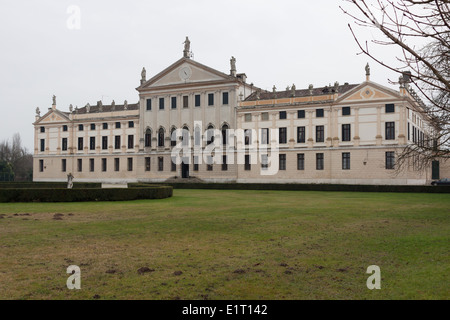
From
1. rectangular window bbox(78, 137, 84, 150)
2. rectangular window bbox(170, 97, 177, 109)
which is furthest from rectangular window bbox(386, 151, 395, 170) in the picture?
rectangular window bbox(78, 137, 84, 150)

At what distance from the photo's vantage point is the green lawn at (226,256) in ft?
26.1

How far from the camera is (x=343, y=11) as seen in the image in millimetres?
5102

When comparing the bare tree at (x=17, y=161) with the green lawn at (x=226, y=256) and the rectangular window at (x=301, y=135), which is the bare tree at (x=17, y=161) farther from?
the green lawn at (x=226, y=256)

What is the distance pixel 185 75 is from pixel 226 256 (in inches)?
2058

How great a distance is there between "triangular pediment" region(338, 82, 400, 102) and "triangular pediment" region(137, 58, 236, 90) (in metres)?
15.5

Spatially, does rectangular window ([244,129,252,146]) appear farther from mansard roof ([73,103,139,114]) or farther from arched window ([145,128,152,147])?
mansard roof ([73,103,139,114])

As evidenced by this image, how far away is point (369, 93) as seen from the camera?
49.7 meters

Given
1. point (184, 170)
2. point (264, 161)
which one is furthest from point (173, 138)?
point (264, 161)

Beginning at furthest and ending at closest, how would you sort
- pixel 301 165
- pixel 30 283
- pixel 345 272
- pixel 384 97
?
pixel 301 165, pixel 384 97, pixel 345 272, pixel 30 283

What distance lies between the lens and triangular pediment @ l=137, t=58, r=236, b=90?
194 feet

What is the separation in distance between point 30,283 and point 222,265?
160 inches

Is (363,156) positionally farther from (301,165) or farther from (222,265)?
(222,265)
